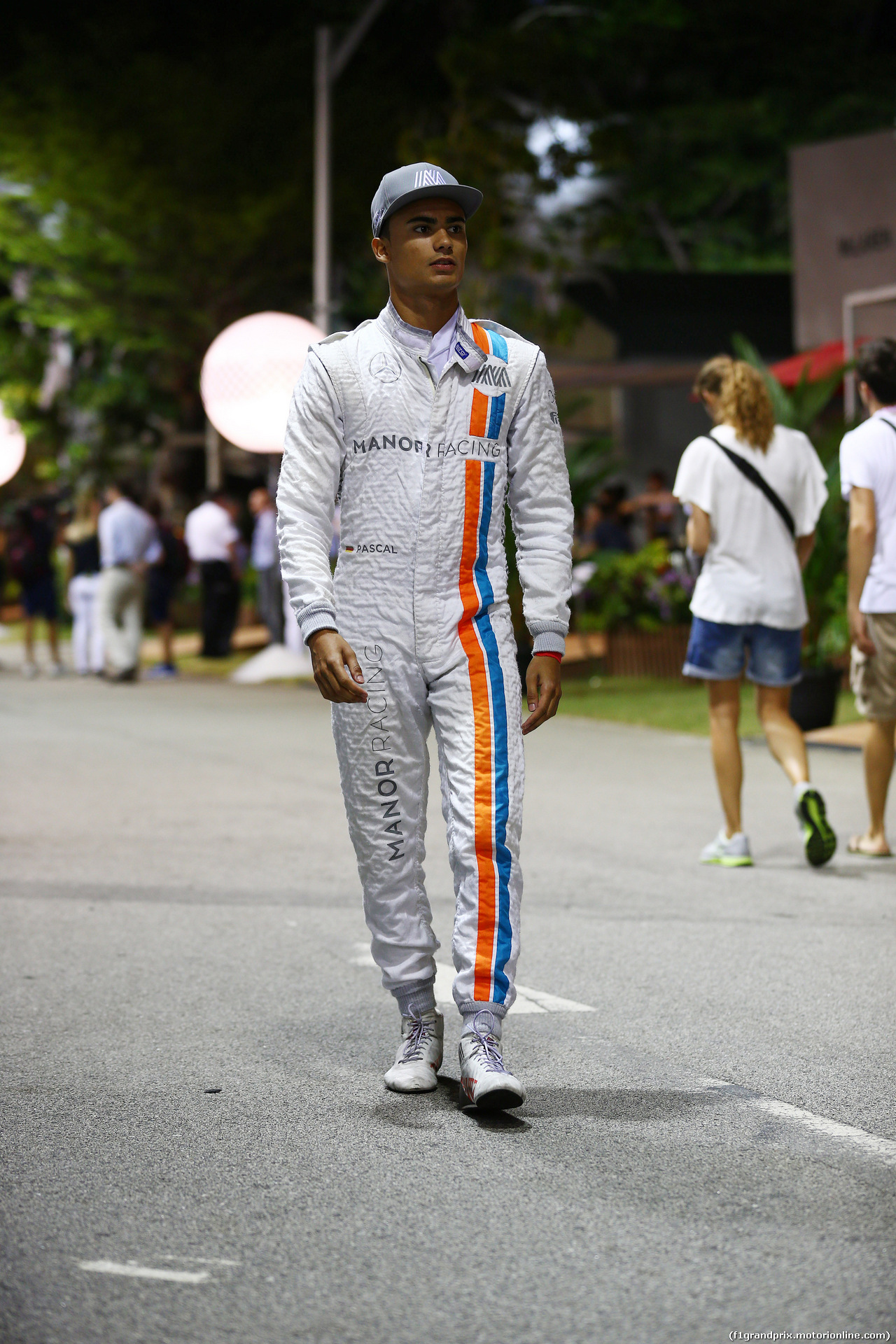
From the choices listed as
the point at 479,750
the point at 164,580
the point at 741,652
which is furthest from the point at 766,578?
the point at 164,580

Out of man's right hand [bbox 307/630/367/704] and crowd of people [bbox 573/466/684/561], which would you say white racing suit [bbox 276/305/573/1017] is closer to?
man's right hand [bbox 307/630/367/704]

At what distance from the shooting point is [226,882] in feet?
24.6

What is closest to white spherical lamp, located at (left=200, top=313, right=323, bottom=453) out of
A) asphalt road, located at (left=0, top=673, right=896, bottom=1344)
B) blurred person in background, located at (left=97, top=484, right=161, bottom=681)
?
blurred person in background, located at (left=97, top=484, right=161, bottom=681)

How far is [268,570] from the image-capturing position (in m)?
21.6

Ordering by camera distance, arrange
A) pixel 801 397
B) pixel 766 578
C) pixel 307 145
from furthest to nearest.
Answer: pixel 307 145
pixel 801 397
pixel 766 578

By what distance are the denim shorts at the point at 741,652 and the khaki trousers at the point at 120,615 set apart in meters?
12.3

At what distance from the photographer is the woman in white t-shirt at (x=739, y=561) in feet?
→ 25.4

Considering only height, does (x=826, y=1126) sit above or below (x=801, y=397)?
below

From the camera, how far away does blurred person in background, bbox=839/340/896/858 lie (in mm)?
7508

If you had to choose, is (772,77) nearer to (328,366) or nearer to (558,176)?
(558,176)

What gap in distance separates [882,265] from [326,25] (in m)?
6.96

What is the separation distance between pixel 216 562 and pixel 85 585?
179cm

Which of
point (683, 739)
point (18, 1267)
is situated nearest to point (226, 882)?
point (18, 1267)

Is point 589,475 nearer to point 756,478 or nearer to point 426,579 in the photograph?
point 756,478
